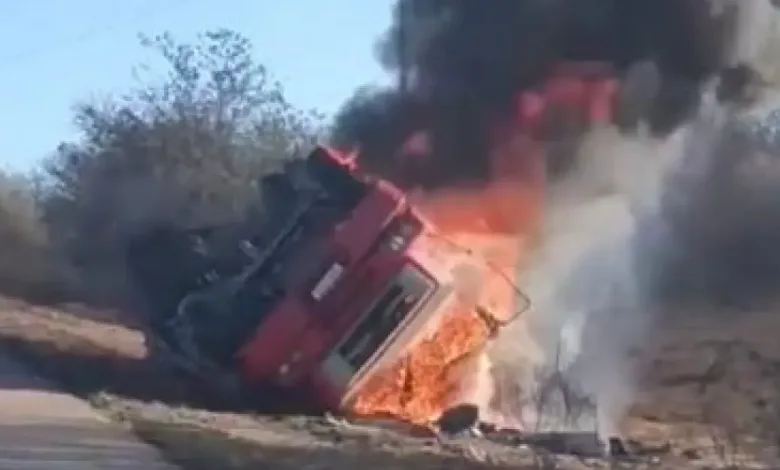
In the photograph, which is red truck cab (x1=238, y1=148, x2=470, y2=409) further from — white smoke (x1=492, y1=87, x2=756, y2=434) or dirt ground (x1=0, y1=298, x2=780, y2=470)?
white smoke (x1=492, y1=87, x2=756, y2=434)

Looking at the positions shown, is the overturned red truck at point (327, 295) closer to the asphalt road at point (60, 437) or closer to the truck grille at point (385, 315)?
the truck grille at point (385, 315)

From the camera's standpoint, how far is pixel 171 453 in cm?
1617

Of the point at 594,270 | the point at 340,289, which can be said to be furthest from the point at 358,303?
the point at 594,270

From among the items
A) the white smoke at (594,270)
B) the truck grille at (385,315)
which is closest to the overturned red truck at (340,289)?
the truck grille at (385,315)

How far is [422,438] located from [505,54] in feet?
16.3

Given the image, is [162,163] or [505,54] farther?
[162,163]

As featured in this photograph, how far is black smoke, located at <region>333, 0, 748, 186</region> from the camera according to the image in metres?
20.4

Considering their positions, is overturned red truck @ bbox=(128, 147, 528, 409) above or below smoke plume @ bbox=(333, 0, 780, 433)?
below

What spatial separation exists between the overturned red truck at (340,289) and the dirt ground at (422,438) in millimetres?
603

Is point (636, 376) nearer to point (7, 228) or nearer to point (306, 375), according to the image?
point (306, 375)

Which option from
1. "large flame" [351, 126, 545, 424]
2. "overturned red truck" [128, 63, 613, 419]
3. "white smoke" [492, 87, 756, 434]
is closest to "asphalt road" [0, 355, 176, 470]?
"overturned red truck" [128, 63, 613, 419]

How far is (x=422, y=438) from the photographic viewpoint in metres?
18.1

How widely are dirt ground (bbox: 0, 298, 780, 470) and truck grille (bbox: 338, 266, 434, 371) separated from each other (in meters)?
0.79

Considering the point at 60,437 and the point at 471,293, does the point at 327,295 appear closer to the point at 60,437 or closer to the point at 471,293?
the point at 471,293
